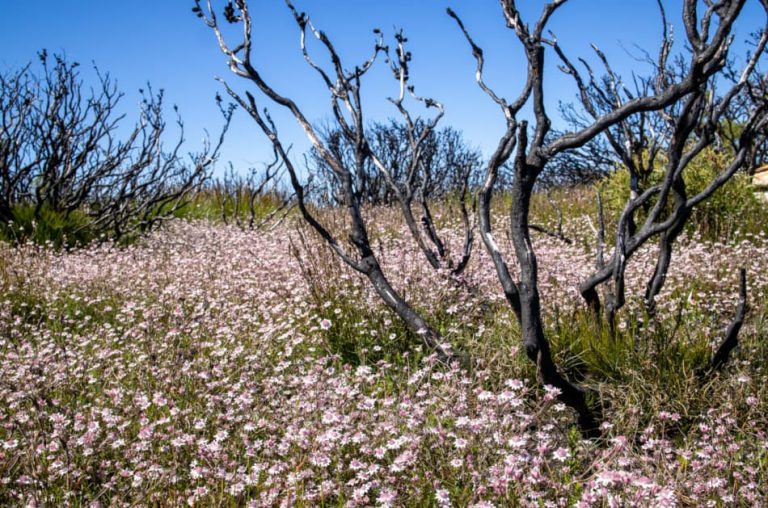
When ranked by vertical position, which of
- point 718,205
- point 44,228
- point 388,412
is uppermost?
point 718,205

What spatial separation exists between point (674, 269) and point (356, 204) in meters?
3.12

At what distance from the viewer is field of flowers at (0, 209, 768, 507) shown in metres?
2.41

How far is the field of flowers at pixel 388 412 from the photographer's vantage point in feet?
7.91

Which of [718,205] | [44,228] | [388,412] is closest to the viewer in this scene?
[388,412]

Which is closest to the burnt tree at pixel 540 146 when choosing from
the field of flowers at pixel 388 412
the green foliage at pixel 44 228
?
the field of flowers at pixel 388 412

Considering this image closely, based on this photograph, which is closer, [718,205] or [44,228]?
[718,205]

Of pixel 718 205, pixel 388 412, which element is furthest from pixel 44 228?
pixel 718 205

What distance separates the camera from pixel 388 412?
2.96m

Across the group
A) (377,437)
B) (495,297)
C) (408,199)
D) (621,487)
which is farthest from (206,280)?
(621,487)

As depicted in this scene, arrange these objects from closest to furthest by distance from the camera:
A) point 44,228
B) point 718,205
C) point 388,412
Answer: point 388,412
point 718,205
point 44,228

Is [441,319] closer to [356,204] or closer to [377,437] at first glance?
[356,204]

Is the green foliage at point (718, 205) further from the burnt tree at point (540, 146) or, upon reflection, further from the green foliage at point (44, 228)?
the green foliage at point (44, 228)

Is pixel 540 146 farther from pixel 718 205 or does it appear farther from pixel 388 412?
pixel 718 205

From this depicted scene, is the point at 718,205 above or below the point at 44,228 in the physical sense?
above
